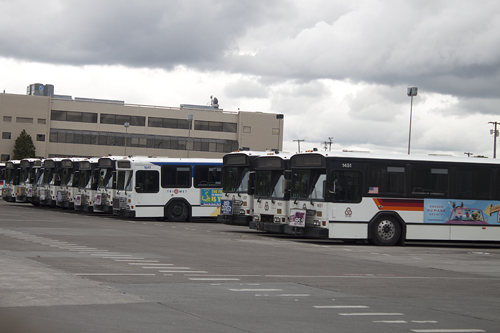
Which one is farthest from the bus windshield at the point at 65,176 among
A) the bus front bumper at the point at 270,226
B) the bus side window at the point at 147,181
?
the bus front bumper at the point at 270,226

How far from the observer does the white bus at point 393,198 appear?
21788 millimetres

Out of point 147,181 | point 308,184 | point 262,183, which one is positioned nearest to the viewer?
point 308,184

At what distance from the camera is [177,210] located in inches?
1248

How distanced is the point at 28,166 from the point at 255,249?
28.6m

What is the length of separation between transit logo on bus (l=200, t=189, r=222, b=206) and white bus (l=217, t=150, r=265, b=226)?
452 centimetres

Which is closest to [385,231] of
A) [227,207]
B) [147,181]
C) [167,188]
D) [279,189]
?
[279,189]

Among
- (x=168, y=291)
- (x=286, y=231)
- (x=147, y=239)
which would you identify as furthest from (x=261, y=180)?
(x=168, y=291)

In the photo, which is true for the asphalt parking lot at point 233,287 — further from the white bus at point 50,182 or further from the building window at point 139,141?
the building window at point 139,141

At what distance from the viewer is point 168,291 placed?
34.9 feet

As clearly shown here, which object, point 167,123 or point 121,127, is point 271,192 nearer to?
point 121,127

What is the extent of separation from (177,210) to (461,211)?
13.5 meters

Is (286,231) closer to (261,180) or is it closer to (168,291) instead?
(261,180)

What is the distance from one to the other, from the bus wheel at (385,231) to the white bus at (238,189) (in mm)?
5550

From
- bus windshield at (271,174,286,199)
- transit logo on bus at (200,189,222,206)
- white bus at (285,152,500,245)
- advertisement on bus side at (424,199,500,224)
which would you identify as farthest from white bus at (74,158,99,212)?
advertisement on bus side at (424,199,500,224)
